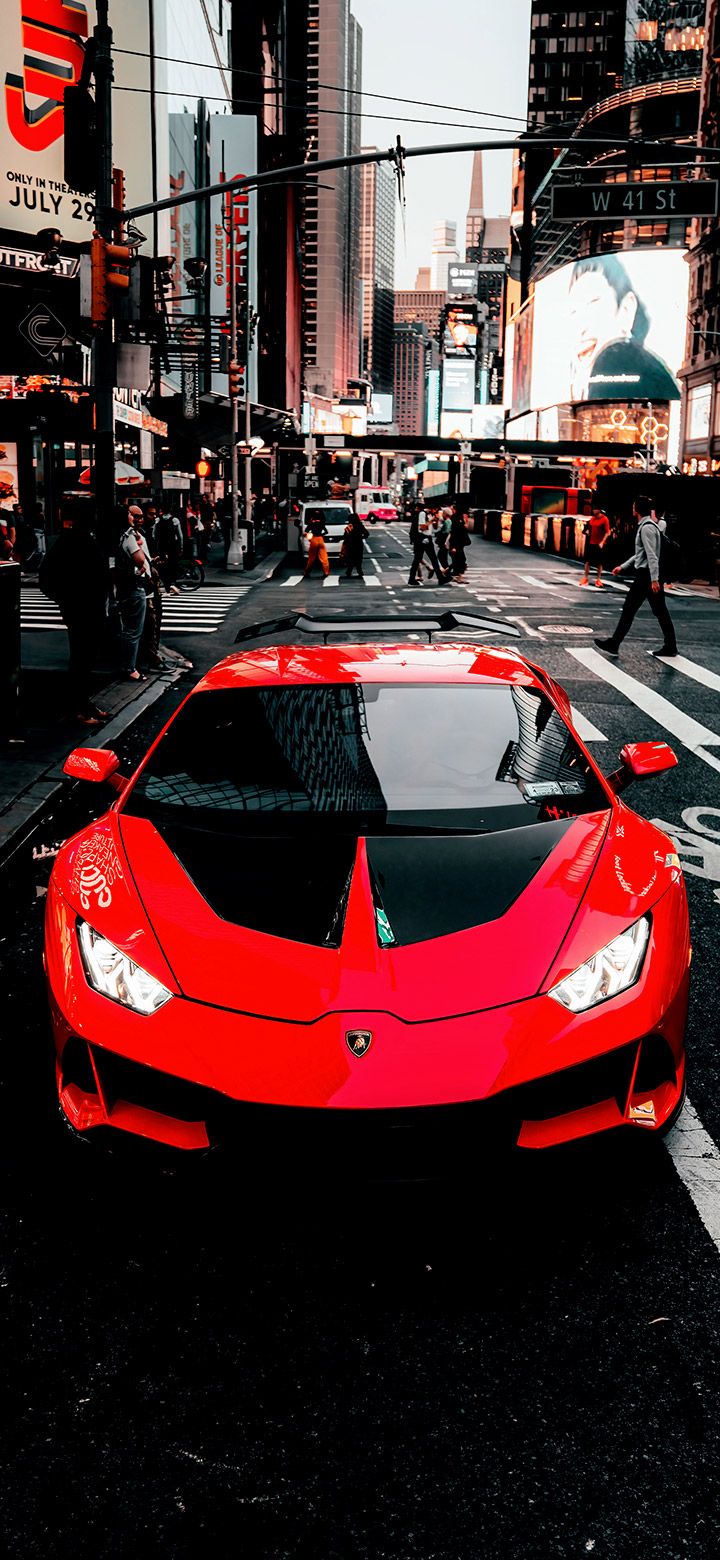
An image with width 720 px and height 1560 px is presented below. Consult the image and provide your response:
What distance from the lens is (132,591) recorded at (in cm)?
1420

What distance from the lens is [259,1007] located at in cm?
324

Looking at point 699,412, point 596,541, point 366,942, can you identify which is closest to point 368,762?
point 366,942

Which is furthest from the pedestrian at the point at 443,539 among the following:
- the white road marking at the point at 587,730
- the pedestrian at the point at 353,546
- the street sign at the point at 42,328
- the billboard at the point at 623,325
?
the billboard at the point at 623,325

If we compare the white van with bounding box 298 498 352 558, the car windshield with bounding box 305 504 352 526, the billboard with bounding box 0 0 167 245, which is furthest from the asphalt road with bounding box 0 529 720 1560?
the car windshield with bounding box 305 504 352 526

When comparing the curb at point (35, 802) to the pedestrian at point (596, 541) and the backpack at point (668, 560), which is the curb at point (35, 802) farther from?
the pedestrian at point (596, 541)

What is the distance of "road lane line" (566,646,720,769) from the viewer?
1106 cm

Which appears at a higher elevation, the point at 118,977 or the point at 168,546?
the point at 168,546

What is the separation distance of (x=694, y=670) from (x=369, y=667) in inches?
452

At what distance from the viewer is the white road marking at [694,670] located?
14797 millimetres

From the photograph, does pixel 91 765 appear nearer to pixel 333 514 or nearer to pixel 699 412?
pixel 333 514

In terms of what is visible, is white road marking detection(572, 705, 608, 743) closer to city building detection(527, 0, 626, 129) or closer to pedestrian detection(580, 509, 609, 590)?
pedestrian detection(580, 509, 609, 590)

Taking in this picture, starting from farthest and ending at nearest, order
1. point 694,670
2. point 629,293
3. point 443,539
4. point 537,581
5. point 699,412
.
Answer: point 629,293
point 699,412
point 443,539
point 537,581
point 694,670

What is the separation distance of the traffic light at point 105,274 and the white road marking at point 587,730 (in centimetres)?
721

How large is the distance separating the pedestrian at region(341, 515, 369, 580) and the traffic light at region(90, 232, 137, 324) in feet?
61.0
